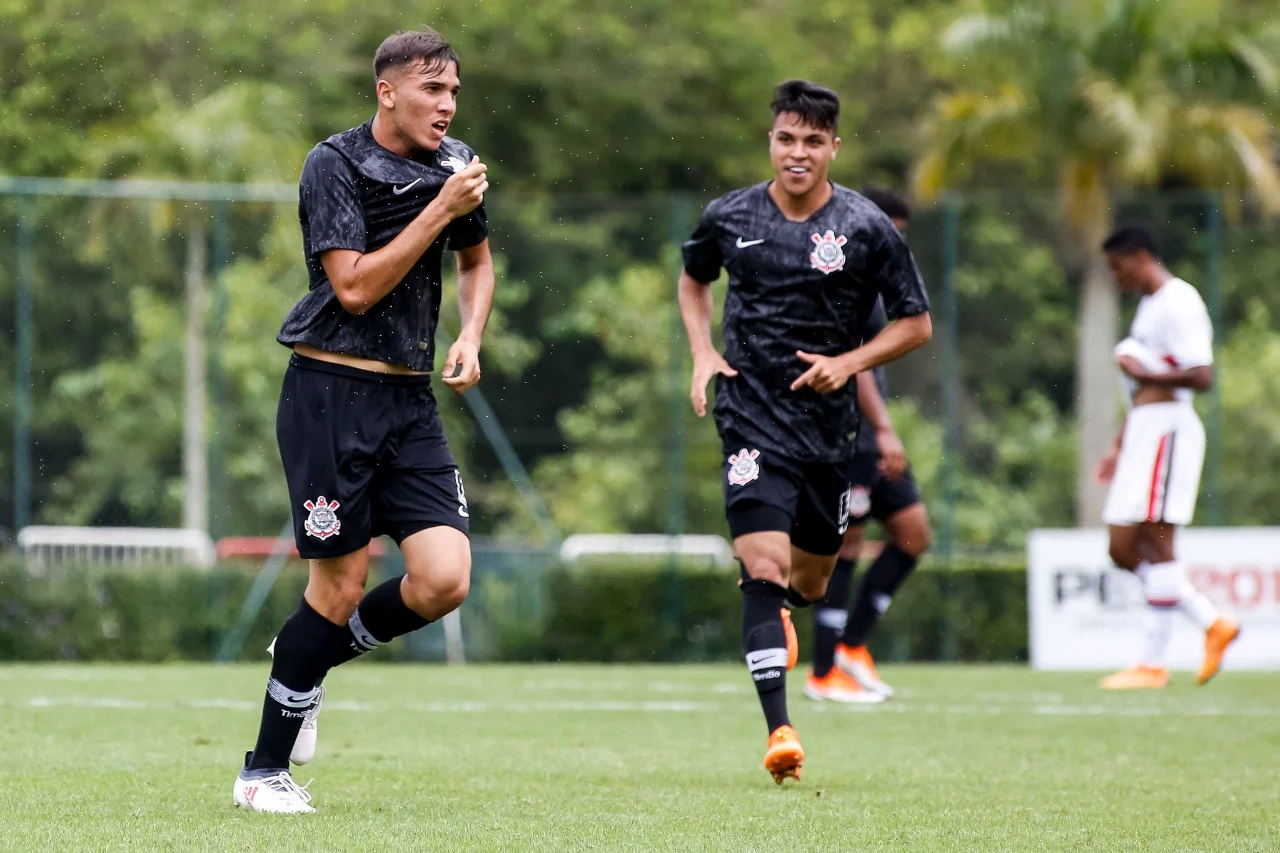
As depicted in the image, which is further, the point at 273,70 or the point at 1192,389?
the point at 273,70

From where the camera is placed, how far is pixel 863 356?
6703 mm

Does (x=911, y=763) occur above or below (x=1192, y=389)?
below

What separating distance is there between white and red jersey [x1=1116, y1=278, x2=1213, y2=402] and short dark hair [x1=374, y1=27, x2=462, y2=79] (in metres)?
6.12

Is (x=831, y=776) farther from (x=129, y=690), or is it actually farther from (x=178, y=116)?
(x=178, y=116)

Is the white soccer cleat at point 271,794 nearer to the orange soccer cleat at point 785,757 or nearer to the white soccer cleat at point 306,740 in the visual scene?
the white soccer cleat at point 306,740

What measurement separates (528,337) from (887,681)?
5738mm

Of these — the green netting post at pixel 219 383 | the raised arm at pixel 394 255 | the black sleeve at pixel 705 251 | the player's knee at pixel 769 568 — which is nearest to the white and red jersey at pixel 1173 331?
the black sleeve at pixel 705 251

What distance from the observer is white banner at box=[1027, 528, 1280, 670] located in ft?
47.7

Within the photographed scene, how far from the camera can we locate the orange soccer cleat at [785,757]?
600 cm

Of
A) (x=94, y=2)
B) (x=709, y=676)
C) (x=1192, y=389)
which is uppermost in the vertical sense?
(x=94, y=2)

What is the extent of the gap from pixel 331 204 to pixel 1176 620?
10575 mm

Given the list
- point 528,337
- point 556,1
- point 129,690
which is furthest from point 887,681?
point 556,1

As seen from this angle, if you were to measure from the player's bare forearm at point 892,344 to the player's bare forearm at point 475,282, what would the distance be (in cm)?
137

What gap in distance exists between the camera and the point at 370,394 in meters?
5.50
